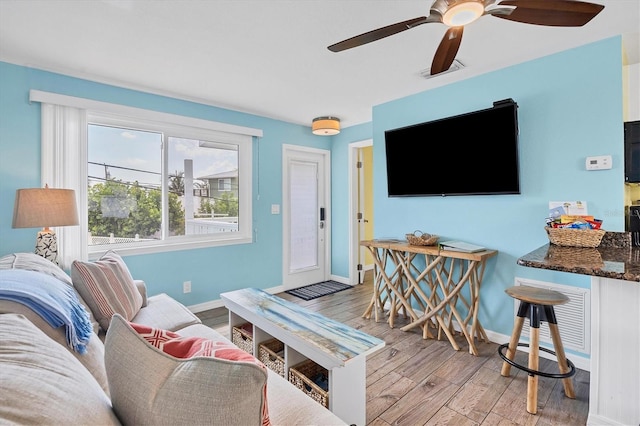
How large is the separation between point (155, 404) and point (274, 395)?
65 centimetres

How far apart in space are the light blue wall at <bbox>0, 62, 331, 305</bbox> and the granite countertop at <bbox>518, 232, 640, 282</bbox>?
3.01 meters

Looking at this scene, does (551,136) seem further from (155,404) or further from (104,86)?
(104,86)

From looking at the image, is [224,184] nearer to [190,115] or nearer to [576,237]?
[190,115]

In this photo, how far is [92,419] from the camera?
0.60 meters

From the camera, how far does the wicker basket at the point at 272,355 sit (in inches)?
76.8

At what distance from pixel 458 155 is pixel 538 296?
1.39 metres

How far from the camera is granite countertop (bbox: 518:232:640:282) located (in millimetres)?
1370

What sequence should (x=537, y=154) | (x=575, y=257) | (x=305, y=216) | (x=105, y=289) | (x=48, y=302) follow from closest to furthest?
(x=48, y=302) → (x=575, y=257) → (x=105, y=289) → (x=537, y=154) → (x=305, y=216)

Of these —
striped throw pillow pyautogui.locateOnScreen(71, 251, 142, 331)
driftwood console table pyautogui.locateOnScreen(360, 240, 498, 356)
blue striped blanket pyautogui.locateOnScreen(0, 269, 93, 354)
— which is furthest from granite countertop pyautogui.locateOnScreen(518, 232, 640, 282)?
striped throw pillow pyautogui.locateOnScreen(71, 251, 142, 331)

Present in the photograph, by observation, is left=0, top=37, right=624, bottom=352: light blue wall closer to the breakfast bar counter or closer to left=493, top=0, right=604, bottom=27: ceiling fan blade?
the breakfast bar counter

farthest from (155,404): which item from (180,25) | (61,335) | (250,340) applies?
(180,25)

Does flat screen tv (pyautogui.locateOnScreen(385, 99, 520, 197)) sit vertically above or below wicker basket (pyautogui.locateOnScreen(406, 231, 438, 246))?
above

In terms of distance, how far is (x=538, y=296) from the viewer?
6.24ft

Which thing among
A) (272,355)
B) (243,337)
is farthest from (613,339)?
(243,337)
